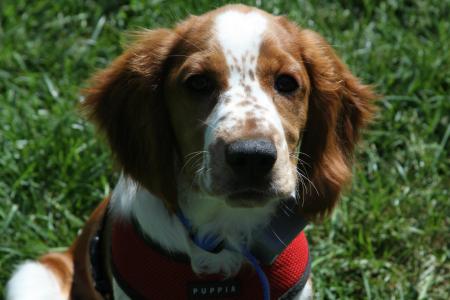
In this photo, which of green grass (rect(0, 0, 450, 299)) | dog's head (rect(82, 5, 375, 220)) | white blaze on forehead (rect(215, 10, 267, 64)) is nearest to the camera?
dog's head (rect(82, 5, 375, 220))

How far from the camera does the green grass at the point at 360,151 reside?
502 cm

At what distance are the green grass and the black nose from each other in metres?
1.80

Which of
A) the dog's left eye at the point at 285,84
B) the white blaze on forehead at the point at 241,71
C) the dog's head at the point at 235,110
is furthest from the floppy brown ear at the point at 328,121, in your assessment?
the white blaze on forehead at the point at 241,71

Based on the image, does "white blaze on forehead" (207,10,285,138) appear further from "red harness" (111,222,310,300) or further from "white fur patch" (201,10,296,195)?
"red harness" (111,222,310,300)

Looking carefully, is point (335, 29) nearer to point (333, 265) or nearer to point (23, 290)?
point (333, 265)

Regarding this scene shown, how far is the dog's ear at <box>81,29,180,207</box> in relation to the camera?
3691 millimetres

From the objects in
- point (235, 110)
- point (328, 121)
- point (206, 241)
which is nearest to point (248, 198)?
point (235, 110)

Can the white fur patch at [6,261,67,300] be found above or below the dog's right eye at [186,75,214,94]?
below

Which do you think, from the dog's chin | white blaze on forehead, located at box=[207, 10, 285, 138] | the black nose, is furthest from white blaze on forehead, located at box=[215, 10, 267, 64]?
A: the dog's chin

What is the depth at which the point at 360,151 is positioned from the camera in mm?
5297

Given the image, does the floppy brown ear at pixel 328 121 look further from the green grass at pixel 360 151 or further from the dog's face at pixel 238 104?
the green grass at pixel 360 151

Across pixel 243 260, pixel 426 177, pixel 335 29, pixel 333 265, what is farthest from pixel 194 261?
pixel 335 29

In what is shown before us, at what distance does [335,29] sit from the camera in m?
6.30

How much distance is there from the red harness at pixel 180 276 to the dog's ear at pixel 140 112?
0.26 metres
